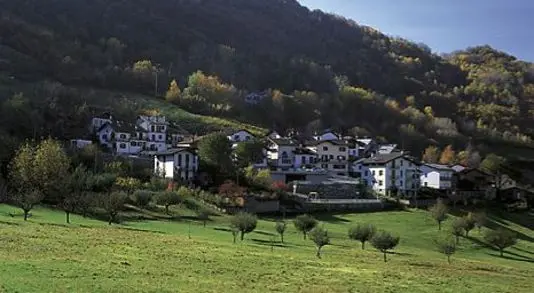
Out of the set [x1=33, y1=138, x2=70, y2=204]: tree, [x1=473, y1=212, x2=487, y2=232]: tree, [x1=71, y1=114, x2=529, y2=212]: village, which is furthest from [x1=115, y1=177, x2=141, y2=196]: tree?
[x1=473, y1=212, x2=487, y2=232]: tree

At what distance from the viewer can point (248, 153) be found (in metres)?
105

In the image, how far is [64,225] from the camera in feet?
175

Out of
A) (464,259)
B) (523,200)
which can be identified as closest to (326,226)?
(464,259)

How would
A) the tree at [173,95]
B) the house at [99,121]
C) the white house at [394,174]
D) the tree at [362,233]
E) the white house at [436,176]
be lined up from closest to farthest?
the tree at [362,233] < the white house at [394,174] < the house at [99,121] < the white house at [436,176] < the tree at [173,95]

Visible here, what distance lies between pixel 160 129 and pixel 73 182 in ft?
146

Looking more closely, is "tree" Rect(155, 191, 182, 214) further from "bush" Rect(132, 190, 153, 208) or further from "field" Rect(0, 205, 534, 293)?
"field" Rect(0, 205, 534, 293)

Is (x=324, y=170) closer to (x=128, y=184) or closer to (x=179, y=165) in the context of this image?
(x=179, y=165)

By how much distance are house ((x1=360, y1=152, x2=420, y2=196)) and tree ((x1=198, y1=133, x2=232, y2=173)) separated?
2741 centimetres

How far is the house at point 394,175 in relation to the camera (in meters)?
108

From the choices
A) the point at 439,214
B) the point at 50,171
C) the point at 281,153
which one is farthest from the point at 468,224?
the point at 50,171

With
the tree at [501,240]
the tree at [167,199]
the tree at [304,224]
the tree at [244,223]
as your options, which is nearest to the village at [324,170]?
the tree at [167,199]

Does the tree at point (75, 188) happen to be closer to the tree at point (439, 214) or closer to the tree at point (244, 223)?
the tree at point (244, 223)

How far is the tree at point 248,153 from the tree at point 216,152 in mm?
6156

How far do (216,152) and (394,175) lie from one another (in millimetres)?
32348
